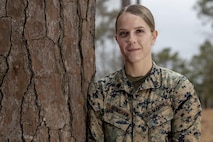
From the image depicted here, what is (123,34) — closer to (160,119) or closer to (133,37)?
(133,37)

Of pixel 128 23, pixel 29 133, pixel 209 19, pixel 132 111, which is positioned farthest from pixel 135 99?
pixel 209 19

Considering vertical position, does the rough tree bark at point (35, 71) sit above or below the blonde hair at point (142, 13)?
below

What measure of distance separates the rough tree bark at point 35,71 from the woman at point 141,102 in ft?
0.71

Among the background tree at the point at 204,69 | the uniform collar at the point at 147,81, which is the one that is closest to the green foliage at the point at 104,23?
the background tree at the point at 204,69

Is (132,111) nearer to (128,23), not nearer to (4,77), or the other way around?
(128,23)

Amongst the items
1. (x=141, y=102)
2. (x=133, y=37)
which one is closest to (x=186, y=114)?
(x=141, y=102)

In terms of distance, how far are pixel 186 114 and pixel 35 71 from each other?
78 centimetres

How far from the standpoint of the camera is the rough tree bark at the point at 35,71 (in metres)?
1.97

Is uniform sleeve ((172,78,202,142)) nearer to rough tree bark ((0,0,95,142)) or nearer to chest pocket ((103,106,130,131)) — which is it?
chest pocket ((103,106,130,131))

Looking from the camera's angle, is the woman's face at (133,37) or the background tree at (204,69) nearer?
the woman's face at (133,37)

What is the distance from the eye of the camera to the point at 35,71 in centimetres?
198

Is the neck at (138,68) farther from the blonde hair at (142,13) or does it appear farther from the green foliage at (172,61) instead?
the green foliage at (172,61)

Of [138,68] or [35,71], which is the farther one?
[138,68]

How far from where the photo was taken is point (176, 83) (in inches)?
85.7
